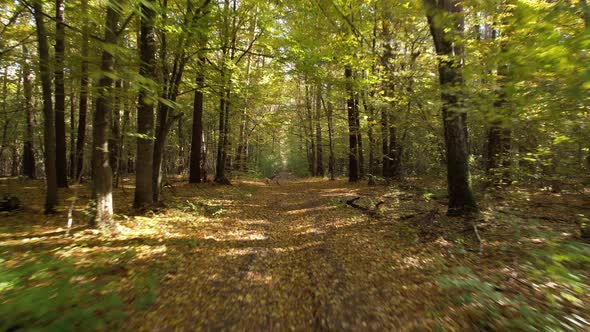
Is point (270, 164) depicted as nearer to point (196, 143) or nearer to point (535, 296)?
point (196, 143)

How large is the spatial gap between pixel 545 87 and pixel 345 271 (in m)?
3.92

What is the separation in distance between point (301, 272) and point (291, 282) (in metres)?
0.44

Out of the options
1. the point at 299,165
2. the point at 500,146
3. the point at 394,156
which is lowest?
the point at 299,165

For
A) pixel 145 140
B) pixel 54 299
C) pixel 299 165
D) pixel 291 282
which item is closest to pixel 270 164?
pixel 299 165

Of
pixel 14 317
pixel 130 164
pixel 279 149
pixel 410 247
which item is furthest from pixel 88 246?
pixel 279 149

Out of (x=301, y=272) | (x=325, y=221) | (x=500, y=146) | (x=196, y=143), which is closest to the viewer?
(x=301, y=272)

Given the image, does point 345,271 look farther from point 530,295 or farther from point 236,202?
point 236,202

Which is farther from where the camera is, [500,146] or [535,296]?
[500,146]

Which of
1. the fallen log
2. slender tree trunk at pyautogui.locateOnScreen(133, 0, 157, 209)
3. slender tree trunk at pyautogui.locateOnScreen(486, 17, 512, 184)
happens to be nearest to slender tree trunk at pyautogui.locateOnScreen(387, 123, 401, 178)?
slender tree trunk at pyautogui.locateOnScreen(486, 17, 512, 184)

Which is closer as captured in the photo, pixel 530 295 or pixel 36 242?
pixel 530 295

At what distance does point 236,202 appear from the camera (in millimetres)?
12227

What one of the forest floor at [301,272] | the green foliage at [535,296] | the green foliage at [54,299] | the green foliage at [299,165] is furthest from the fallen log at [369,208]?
the green foliage at [299,165]

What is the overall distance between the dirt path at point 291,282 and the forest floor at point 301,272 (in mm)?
26

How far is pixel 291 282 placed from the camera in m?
4.96
